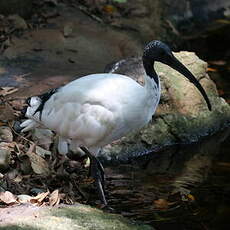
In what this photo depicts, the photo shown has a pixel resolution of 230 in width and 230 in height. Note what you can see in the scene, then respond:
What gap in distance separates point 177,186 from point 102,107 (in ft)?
4.58

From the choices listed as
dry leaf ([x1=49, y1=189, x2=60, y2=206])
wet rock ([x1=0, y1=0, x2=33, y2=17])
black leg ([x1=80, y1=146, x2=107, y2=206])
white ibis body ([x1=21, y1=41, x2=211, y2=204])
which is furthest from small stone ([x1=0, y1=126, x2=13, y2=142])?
wet rock ([x1=0, y1=0, x2=33, y2=17])

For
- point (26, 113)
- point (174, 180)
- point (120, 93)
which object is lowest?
point (174, 180)

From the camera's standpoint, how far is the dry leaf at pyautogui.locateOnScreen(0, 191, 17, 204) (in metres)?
5.39

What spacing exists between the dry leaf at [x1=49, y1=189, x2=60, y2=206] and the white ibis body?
0.43 metres

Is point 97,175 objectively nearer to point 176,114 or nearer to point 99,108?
point 99,108

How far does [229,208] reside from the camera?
6035 millimetres

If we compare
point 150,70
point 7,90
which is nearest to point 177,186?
point 150,70

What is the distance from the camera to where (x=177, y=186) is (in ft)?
21.4

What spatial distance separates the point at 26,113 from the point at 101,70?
2634mm

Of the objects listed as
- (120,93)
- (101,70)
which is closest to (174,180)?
(120,93)

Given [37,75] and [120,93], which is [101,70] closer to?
[37,75]

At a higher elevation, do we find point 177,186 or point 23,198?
point 23,198

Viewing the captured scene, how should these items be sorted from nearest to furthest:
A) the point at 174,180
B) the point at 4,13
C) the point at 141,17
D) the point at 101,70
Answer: the point at 174,180, the point at 101,70, the point at 4,13, the point at 141,17

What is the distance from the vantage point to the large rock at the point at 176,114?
7.38m
